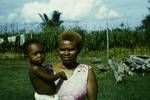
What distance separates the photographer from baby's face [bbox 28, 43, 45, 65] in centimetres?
309

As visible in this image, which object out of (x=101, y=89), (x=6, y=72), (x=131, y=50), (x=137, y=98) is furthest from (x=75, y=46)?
(x=131, y=50)

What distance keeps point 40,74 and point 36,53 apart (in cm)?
18

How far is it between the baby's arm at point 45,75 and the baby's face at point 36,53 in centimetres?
6

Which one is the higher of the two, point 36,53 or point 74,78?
point 36,53

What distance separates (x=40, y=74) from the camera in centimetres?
306

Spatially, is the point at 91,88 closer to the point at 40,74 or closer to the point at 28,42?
the point at 40,74

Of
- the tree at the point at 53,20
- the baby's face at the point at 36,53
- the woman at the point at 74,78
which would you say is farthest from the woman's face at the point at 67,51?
the tree at the point at 53,20

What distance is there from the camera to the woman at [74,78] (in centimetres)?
290

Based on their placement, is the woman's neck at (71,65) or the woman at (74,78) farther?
the woman's neck at (71,65)

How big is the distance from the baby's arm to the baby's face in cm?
6


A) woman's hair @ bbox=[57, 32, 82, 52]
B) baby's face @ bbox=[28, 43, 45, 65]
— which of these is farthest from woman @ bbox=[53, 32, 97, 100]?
baby's face @ bbox=[28, 43, 45, 65]

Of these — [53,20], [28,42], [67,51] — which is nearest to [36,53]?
[28,42]

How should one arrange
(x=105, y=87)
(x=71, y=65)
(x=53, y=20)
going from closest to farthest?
1. (x=71, y=65)
2. (x=105, y=87)
3. (x=53, y=20)

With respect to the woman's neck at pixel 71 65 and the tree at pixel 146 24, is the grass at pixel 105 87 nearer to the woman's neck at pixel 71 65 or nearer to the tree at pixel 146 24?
the woman's neck at pixel 71 65
